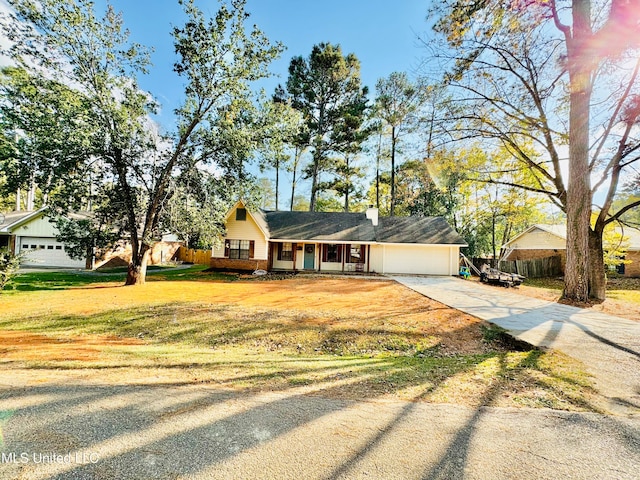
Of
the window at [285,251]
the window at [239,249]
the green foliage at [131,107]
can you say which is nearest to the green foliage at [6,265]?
the green foliage at [131,107]

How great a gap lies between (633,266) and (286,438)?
30833 mm

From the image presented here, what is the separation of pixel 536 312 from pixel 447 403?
25.6ft

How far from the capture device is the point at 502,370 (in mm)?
4395

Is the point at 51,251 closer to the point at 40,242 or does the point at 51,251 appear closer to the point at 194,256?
the point at 40,242

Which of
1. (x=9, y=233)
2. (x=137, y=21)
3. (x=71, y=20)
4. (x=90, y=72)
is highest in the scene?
(x=137, y=21)

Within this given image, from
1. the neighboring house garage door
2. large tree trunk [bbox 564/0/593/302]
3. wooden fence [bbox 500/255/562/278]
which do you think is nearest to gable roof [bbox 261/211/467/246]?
wooden fence [bbox 500/255/562/278]

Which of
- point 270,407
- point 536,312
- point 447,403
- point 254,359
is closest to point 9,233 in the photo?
point 254,359

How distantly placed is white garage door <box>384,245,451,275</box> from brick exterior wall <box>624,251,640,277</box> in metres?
14.0

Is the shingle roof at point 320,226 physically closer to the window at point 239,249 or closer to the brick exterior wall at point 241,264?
the window at point 239,249

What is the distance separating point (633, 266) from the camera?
21.9 metres

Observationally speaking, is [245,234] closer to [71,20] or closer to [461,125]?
[71,20]

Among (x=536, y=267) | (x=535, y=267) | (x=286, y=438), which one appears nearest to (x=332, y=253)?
(x=535, y=267)

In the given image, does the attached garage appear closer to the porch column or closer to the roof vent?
the roof vent

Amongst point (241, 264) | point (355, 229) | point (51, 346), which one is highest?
point (355, 229)
